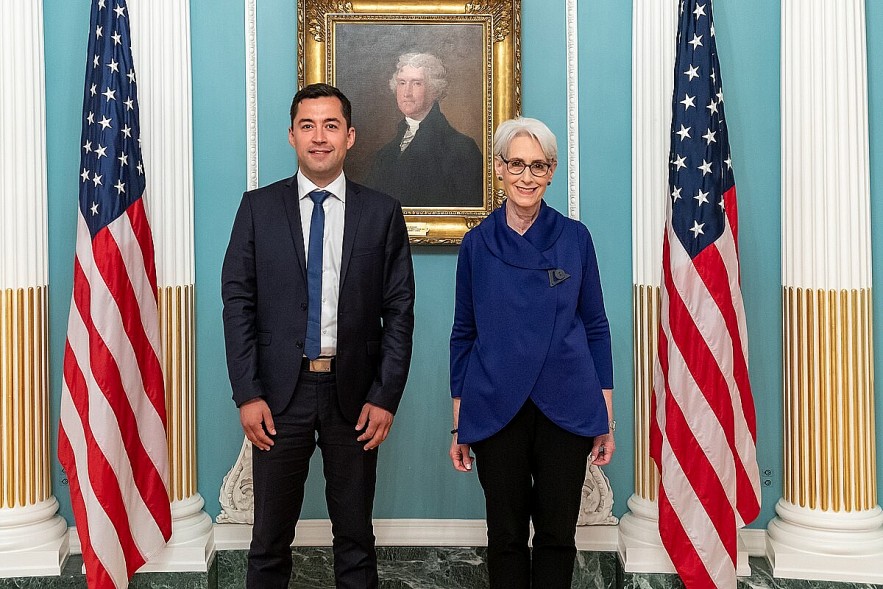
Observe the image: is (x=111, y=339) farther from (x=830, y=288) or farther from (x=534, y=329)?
(x=830, y=288)

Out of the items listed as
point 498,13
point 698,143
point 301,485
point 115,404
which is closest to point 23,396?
point 115,404

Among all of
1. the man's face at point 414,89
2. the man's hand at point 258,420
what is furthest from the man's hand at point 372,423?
the man's face at point 414,89

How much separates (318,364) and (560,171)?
4.37 feet

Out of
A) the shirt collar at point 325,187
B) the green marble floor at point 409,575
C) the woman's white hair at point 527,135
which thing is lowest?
the green marble floor at point 409,575

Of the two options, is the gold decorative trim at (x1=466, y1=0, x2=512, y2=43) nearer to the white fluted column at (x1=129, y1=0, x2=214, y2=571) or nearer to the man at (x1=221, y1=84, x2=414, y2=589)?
the man at (x1=221, y1=84, x2=414, y2=589)

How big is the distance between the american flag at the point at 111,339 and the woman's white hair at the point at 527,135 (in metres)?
1.38

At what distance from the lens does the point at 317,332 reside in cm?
267

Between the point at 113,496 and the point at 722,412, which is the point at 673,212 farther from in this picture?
the point at 113,496

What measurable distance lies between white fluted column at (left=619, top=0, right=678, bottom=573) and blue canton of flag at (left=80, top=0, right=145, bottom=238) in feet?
6.20

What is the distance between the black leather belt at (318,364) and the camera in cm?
268

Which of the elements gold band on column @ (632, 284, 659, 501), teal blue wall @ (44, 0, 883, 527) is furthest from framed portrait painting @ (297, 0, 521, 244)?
gold band on column @ (632, 284, 659, 501)

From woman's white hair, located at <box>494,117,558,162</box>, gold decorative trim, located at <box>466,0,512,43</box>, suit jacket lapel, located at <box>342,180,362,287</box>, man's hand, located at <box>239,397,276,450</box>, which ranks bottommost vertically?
man's hand, located at <box>239,397,276,450</box>

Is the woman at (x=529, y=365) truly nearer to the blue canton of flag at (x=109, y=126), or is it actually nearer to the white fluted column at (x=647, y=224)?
the white fluted column at (x=647, y=224)

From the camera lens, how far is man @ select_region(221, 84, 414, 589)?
2.65 meters
